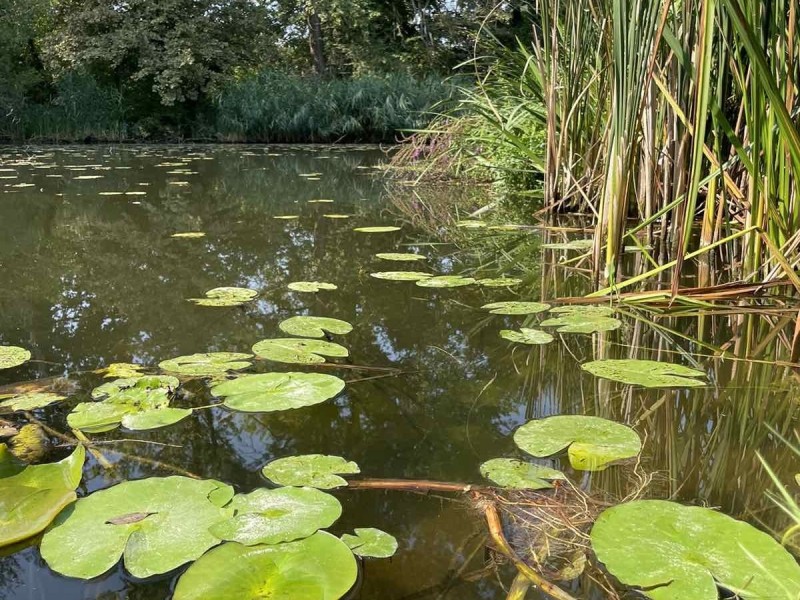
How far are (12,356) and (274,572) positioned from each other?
81 centimetres

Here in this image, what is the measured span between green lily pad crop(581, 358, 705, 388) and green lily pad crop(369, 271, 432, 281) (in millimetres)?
732

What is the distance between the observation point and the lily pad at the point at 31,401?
0.92m

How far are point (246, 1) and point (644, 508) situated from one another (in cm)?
1246

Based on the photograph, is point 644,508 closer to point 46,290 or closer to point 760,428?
point 760,428

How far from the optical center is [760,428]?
85 centimetres

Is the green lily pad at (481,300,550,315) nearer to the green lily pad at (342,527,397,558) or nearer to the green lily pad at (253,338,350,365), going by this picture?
the green lily pad at (253,338,350,365)

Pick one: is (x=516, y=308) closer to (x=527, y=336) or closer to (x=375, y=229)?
(x=527, y=336)

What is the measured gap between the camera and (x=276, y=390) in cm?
95

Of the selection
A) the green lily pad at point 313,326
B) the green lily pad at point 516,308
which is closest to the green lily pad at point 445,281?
the green lily pad at point 516,308

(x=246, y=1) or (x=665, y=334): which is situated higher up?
(x=246, y=1)

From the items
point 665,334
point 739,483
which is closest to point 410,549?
point 739,483

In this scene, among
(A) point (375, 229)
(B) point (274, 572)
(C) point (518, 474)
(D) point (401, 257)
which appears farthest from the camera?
(A) point (375, 229)

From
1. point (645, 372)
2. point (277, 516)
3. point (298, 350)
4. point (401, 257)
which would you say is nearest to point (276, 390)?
point (298, 350)

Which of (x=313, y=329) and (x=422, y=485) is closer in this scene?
(x=422, y=485)
